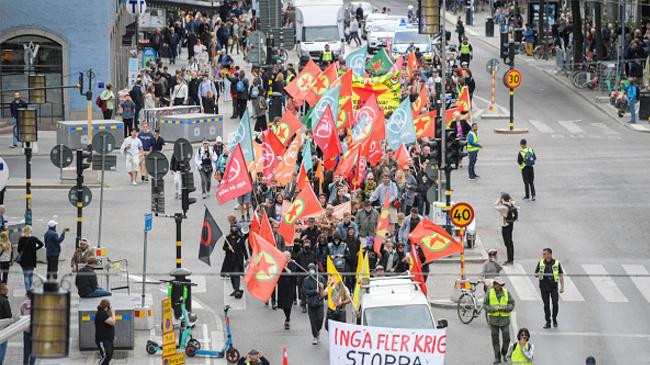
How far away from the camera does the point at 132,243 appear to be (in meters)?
36.5

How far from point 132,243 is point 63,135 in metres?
12.1

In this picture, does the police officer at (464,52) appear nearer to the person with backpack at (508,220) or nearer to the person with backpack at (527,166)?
the person with backpack at (527,166)

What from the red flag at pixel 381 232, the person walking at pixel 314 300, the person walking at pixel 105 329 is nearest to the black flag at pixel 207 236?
the person walking at pixel 314 300

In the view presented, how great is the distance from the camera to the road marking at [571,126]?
5347 cm

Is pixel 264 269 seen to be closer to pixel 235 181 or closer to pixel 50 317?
pixel 235 181

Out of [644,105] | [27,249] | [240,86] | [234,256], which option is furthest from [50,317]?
[644,105]

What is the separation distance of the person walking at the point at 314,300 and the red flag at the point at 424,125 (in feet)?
44.9

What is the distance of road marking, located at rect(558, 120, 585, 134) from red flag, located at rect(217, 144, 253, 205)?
21334mm

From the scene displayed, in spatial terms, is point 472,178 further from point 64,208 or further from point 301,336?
point 301,336

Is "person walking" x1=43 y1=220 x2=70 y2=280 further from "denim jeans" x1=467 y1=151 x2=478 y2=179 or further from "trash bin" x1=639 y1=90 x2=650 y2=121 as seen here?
"trash bin" x1=639 y1=90 x2=650 y2=121

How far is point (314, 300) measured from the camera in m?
28.8

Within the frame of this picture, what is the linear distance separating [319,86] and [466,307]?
16.5 m

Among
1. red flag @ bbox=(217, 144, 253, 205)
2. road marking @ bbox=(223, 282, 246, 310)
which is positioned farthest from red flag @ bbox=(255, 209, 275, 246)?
red flag @ bbox=(217, 144, 253, 205)

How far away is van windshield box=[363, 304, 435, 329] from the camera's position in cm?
2653
